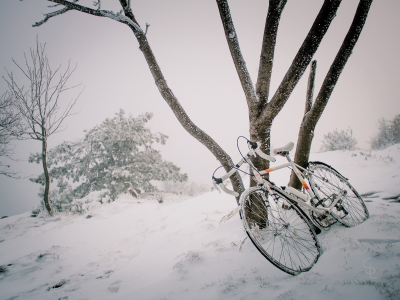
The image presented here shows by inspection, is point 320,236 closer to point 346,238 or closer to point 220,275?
point 346,238

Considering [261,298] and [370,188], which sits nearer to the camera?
[261,298]

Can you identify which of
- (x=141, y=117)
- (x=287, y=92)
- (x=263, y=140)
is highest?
(x=141, y=117)

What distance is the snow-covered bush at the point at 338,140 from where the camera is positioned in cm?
1495

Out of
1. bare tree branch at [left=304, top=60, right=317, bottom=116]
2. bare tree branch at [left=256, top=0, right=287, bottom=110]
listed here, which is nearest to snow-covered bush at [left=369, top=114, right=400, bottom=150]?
bare tree branch at [left=304, top=60, right=317, bottom=116]

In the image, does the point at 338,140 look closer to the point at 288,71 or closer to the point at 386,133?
the point at 386,133

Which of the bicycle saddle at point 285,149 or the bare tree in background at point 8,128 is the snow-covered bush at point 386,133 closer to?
the bicycle saddle at point 285,149

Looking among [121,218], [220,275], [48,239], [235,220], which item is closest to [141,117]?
[121,218]

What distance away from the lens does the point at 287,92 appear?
99.0 inches

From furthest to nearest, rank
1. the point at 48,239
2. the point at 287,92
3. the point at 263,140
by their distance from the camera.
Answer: the point at 48,239 < the point at 263,140 < the point at 287,92

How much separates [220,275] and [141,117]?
13.0 meters

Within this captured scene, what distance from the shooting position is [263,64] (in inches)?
110

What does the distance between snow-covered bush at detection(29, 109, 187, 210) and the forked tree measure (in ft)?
30.5

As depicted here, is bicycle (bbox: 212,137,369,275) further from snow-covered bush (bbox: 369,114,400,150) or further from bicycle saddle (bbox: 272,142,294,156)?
snow-covered bush (bbox: 369,114,400,150)

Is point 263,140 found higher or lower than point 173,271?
higher
